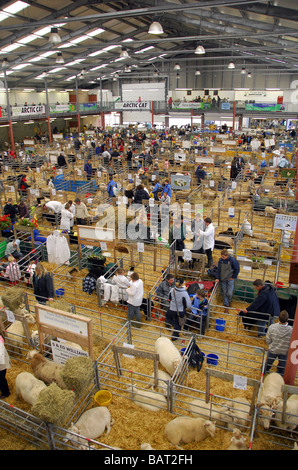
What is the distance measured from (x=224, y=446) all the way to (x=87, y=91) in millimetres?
48519

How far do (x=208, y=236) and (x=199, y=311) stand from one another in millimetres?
2699

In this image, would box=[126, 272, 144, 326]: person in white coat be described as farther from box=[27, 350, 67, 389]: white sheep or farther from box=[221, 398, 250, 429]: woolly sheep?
box=[221, 398, 250, 429]: woolly sheep

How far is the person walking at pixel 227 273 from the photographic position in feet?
28.5

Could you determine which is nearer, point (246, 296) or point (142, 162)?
point (246, 296)

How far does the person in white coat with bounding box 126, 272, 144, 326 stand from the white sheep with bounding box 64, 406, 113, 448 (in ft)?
8.64

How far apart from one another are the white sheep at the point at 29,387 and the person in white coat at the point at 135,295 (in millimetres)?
2603

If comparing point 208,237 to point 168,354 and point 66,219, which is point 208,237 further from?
point 66,219

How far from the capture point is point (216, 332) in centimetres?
838

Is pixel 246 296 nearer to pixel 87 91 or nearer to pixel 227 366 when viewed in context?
pixel 227 366

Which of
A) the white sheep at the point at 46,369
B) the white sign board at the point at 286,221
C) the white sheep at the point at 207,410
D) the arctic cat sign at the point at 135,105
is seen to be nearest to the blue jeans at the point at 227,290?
the white sign board at the point at 286,221

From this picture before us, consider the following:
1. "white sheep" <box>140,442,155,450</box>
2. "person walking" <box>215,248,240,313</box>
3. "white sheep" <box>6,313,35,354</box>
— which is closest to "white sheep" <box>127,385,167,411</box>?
"white sheep" <box>140,442,155,450</box>

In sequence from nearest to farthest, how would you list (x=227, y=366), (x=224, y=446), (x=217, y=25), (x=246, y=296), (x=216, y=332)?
(x=224, y=446), (x=227, y=366), (x=216, y=332), (x=246, y=296), (x=217, y=25)

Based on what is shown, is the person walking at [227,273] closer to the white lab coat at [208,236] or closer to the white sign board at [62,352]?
the white lab coat at [208,236]

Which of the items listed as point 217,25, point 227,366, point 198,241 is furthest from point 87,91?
point 227,366
